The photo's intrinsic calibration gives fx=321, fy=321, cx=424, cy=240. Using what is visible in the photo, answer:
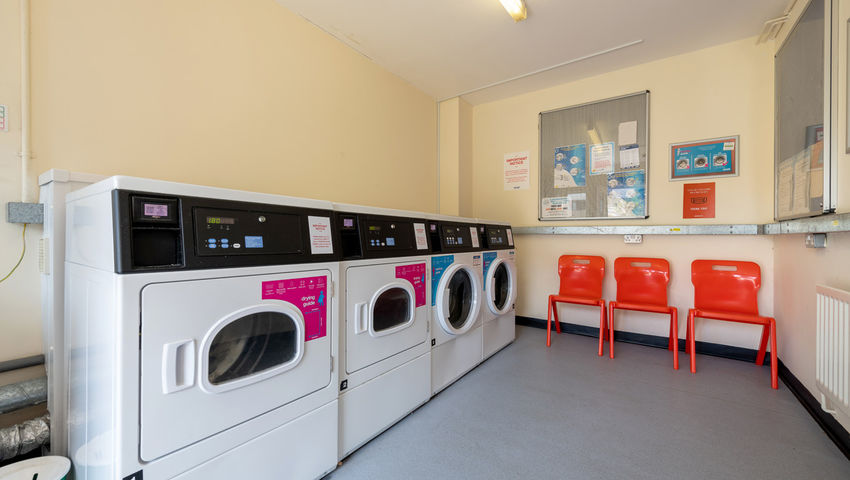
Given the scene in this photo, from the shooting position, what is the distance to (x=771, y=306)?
2.66 metres

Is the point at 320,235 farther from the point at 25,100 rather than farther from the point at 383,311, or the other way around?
the point at 25,100

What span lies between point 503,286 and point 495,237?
500mm

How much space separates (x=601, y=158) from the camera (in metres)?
3.27

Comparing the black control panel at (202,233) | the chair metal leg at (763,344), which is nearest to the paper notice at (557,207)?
the chair metal leg at (763,344)

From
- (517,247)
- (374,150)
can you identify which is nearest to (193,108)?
(374,150)

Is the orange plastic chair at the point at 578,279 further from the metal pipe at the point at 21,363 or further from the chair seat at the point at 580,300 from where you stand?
the metal pipe at the point at 21,363

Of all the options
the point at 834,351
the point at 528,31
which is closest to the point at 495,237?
the point at 528,31

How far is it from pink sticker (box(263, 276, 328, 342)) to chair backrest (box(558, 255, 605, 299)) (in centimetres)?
265

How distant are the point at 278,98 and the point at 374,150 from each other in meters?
0.96

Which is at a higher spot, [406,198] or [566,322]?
[406,198]

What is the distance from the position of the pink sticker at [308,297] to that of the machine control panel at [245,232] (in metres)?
0.13

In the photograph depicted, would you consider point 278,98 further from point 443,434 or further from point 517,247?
point 517,247

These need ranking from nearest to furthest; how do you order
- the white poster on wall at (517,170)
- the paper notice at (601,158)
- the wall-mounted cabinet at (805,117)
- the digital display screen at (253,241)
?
the digital display screen at (253,241)
the wall-mounted cabinet at (805,117)
the paper notice at (601,158)
the white poster on wall at (517,170)

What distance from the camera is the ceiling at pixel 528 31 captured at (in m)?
2.32
